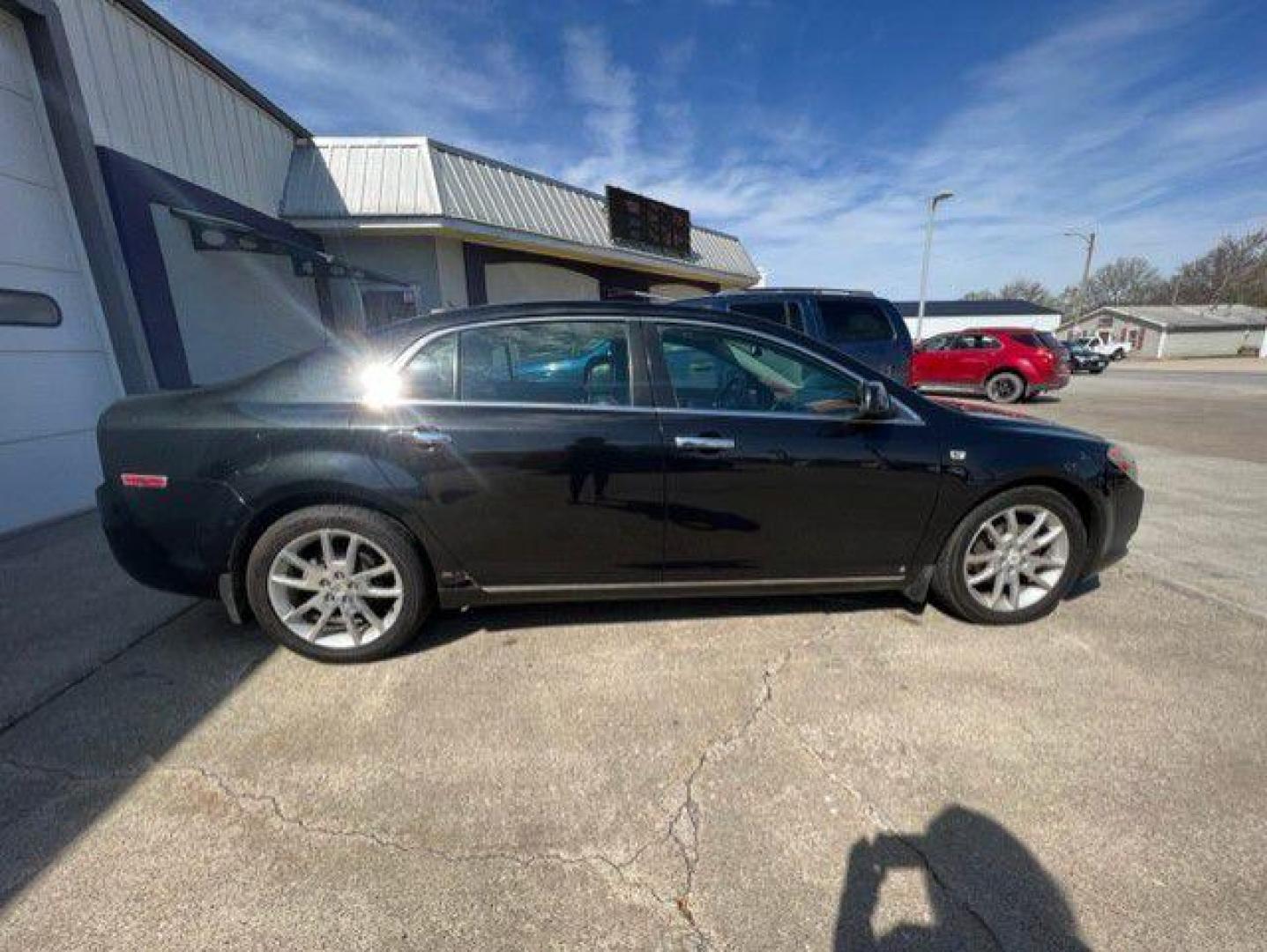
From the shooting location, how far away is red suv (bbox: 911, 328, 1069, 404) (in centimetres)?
1147

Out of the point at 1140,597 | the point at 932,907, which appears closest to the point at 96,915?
the point at 932,907

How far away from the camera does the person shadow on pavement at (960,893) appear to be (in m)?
1.41

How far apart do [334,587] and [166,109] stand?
21.8 feet

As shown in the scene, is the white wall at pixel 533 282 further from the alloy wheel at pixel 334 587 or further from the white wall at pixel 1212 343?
the white wall at pixel 1212 343

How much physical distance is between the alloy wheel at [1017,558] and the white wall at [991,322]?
188ft

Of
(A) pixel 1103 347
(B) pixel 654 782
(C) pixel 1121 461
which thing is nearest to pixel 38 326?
(B) pixel 654 782

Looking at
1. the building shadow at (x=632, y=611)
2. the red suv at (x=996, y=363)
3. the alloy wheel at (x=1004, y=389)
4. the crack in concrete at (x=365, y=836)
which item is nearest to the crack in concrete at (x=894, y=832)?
the crack in concrete at (x=365, y=836)

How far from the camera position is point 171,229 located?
5832 millimetres

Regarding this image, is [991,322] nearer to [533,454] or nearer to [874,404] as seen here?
[874,404]

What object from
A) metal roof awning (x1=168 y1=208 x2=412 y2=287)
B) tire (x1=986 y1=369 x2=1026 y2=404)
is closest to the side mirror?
metal roof awning (x1=168 y1=208 x2=412 y2=287)

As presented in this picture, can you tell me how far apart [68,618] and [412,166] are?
792 cm

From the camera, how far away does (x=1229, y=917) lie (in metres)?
1.45

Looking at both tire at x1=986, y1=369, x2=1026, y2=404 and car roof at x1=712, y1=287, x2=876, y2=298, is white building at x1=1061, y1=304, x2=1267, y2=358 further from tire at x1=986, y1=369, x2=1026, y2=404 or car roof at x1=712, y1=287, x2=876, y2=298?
car roof at x1=712, y1=287, x2=876, y2=298

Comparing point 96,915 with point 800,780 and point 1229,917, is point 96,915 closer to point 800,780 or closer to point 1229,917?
point 800,780
